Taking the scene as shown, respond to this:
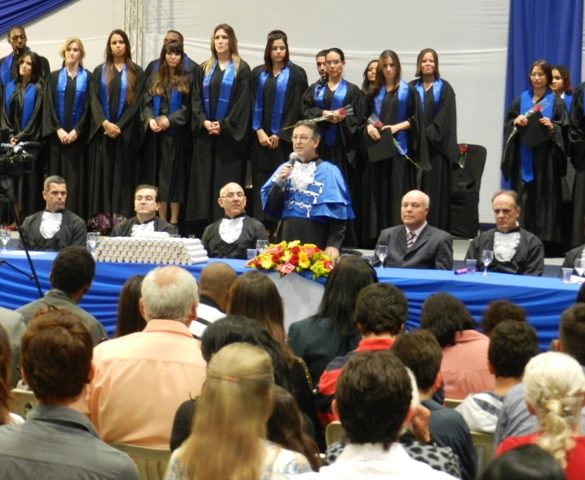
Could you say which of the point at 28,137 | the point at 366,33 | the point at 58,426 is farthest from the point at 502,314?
the point at 366,33

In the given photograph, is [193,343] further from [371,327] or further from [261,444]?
[261,444]

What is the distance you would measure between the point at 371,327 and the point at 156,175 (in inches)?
320

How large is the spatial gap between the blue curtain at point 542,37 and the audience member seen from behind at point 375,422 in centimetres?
1071

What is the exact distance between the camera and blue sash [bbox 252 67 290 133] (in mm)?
11648

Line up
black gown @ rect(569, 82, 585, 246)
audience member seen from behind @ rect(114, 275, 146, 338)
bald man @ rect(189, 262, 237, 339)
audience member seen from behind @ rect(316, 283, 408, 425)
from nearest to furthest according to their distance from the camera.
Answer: audience member seen from behind @ rect(316, 283, 408, 425)
audience member seen from behind @ rect(114, 275, 146, 338)
bald man @ rect(189, 262, 237, 339)
black gown @ rect(569, 82, 585, 246)

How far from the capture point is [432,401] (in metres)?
3.71

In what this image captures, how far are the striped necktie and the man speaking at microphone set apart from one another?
491 mm

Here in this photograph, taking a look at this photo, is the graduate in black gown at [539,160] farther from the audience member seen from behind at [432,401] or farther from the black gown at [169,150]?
the audience member seen from behind at [432,401]

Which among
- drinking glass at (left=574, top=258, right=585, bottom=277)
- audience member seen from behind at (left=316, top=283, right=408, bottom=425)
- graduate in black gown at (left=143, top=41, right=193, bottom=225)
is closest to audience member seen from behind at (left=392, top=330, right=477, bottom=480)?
audience member seen from behind at (left=316, top=283, right=408, bottom=425)

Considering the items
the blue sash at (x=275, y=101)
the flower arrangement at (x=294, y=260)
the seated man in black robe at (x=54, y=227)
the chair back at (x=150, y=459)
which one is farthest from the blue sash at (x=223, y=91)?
the chair back at (x=150, y=459)

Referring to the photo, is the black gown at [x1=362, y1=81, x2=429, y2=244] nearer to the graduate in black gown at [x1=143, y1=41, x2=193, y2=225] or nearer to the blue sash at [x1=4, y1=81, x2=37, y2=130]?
the graduate in black gown at [x1=143, y1=41, x2=193, y2=225]

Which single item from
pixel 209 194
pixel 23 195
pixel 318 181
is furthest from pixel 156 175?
pixel 318 181

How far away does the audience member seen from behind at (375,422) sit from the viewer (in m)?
2.81

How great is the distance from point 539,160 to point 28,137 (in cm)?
548
